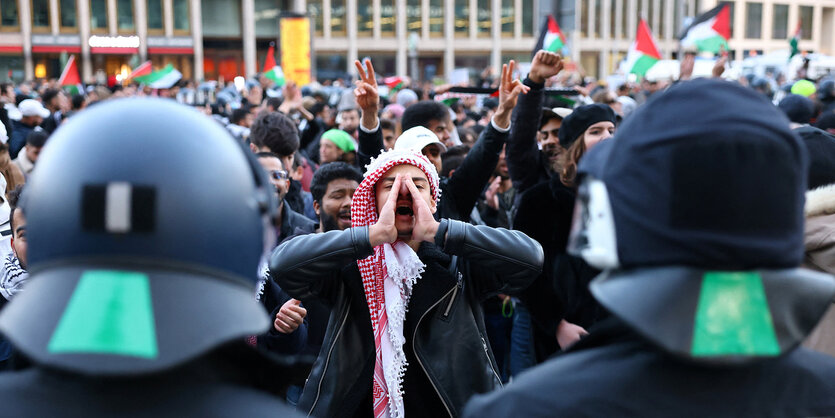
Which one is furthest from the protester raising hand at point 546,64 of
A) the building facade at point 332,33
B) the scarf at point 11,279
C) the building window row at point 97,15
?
the building window row at point 97,15

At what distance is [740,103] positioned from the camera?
129 cm

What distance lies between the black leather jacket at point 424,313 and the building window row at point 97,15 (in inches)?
1828

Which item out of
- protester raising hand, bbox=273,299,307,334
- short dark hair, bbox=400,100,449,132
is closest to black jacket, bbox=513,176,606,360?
protester raising hand, bbox=273,299,307,334

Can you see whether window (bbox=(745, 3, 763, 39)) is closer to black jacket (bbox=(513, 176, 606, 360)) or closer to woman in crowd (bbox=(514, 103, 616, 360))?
woman in crowd (bbox=(514, 103, 616, 360))

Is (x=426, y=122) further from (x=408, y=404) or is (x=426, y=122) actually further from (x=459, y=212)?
(x=408, y=404)

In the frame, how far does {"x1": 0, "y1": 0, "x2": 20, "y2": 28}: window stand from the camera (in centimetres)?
4300

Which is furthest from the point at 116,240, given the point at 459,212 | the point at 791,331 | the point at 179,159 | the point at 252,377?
the point at 459,212

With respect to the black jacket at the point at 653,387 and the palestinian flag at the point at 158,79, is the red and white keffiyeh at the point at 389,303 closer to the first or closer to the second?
the black jacket at the point at 653,387

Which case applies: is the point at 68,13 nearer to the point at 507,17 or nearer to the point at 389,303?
the point at 507,17

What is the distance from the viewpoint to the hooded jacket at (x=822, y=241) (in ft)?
10.0

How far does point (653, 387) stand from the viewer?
1.28 meters

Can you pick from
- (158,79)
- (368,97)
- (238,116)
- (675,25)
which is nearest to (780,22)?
(675,25)

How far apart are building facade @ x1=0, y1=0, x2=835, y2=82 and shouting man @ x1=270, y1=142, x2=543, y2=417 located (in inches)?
1266

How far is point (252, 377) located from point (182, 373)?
0.61 ft
